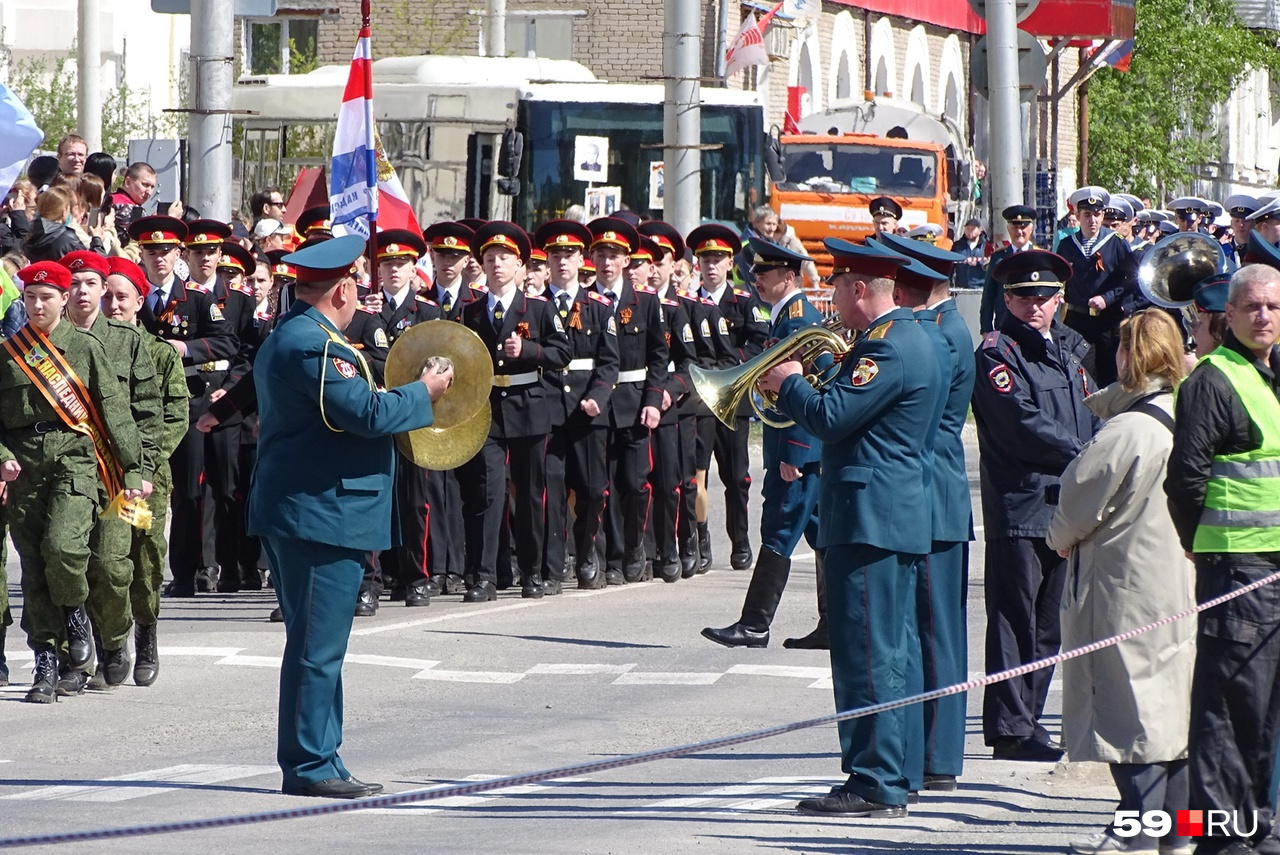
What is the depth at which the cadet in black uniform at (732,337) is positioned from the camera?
14.6 m

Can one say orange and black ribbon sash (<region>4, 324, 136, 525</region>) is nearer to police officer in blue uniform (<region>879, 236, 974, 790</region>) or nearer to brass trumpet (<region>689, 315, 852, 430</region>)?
brass trumpet (<region>689, 315, 852, 430</region>)

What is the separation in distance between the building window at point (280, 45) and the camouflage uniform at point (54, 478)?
30892 mm

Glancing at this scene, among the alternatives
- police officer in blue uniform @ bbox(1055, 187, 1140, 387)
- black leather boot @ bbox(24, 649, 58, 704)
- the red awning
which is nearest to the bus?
the red awning

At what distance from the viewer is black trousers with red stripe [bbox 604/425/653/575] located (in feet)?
46.4

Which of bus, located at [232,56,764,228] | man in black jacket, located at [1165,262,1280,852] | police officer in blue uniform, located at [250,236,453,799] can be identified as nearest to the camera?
man in black jacket, located at [1165,262,1280,852]

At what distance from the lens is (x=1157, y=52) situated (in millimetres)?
52812

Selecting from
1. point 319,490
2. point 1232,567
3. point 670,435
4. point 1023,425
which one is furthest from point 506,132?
point 1232,567

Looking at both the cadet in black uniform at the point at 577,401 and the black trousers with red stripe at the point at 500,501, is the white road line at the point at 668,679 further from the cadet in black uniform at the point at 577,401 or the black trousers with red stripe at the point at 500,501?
the cadet in black uniform at the point at 577,401

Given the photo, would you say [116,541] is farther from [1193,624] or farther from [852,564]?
[1193,624]

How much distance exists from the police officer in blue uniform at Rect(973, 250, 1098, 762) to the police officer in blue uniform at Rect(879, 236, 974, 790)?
655 mm

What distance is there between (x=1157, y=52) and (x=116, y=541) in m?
46.0

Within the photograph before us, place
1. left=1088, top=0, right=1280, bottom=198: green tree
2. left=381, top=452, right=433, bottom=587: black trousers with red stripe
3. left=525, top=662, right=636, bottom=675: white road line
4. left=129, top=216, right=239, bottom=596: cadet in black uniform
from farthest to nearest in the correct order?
1. left=1088, top=0, right=1280, bottom=198: green tree
2. left=381, top=452, right=433, bottom=587: black trousers with red stripe
3. left=129, top=216, right=239, bottom=596: cadet in black uniform
4. left=525, top=662, right=636, bottom=675: white road line

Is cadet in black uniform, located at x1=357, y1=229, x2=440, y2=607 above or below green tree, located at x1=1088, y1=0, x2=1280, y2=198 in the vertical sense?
below

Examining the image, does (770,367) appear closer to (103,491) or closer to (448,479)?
(103,491)
